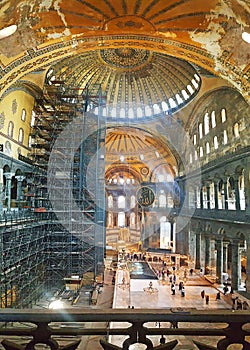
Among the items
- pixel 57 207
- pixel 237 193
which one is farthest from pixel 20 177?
pixel 237 193

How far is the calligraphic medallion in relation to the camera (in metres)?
37.5

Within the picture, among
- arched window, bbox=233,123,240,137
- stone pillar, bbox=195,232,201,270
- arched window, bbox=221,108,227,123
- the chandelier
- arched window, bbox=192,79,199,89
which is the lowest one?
the chandelier

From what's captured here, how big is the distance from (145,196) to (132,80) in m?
14.5

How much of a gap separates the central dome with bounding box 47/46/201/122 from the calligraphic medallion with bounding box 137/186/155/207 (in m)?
10.5

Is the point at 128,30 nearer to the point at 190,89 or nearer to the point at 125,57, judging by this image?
the point at 125,57

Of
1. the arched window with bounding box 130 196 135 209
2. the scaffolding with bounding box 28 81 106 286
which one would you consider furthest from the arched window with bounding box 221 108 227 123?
the arched window with bounding box 130 196 135 209

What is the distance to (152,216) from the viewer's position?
38.9m

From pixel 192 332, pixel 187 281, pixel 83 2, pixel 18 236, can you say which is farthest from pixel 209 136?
pixel 192 332

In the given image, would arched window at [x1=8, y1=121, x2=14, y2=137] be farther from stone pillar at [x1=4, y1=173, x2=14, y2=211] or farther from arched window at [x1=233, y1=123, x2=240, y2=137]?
arched window at [x1=233, y1=123, x2=240, y2=137]

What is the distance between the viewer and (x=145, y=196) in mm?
37750

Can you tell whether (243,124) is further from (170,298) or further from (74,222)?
(74,222)

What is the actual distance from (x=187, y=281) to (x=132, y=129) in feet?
51.2

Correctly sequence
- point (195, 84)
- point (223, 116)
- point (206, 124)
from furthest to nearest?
point (195, 84) < point (206, 124) < point (223, 116)

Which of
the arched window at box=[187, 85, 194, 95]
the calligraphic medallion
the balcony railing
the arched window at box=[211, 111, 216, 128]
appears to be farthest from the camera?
the calligraphic medallion
